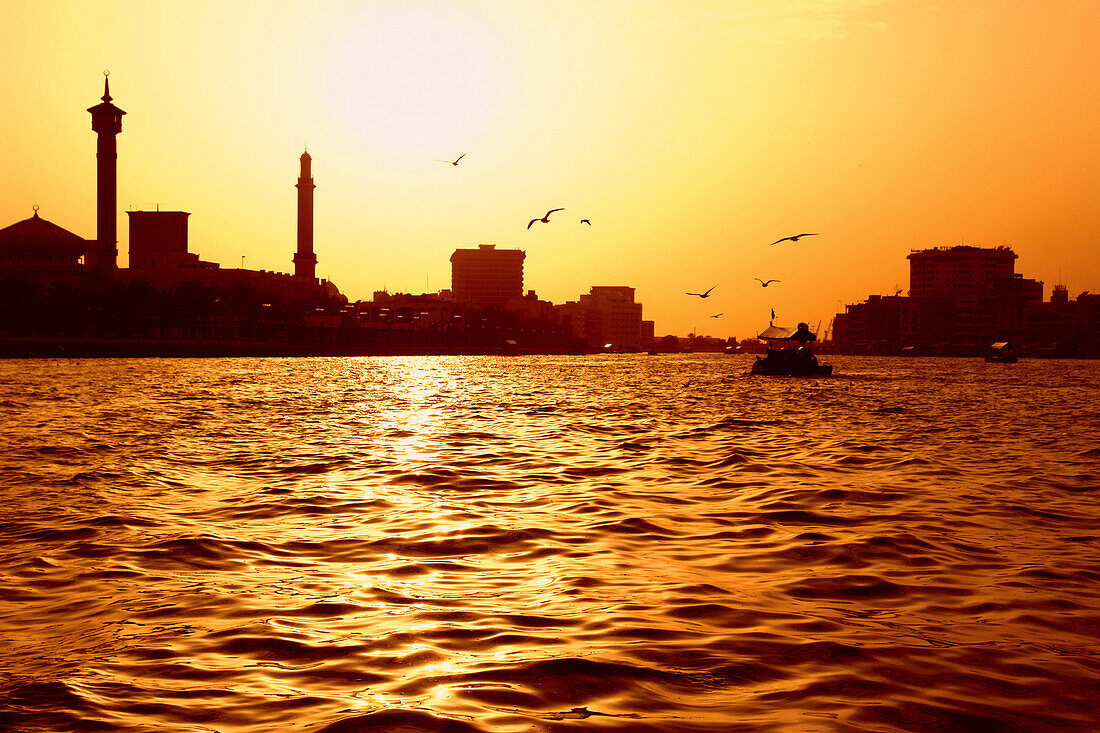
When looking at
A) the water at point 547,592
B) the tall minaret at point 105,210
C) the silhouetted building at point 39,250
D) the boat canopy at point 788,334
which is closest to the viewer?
the water at point 547,592

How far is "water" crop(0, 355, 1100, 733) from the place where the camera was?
6125 millimetres

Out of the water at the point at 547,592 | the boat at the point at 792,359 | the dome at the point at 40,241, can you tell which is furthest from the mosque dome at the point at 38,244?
the water at the point at 547,592

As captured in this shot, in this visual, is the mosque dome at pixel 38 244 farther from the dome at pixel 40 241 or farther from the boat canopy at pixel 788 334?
the boat canopy at pixel 788 334

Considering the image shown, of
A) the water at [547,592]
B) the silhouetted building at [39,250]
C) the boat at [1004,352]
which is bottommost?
the water at [547,592]

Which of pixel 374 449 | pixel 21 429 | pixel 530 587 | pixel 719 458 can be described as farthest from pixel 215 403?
pixel 530 587

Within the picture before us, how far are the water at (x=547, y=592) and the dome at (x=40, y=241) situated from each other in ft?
548

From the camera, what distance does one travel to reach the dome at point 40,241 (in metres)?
169

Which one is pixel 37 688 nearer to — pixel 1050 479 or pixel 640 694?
pixel 640 694

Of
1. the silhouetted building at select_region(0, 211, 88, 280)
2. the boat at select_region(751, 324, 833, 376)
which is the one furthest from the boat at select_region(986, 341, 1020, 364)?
the silhouetted building at select_region(0, 211, 88, 280)

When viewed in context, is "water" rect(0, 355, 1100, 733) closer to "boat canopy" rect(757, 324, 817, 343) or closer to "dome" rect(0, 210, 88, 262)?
"boat canopy" rect(757, 324, 817, 343)

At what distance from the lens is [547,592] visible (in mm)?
9141

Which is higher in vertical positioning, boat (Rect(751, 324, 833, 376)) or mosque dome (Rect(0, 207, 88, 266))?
mosque dome (Rect(0, 207, 88, 266))

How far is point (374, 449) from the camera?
25.0 meters

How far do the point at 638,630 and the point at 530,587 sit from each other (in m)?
1.76
